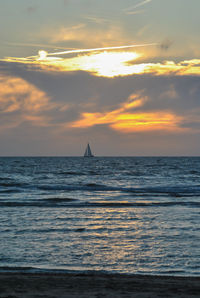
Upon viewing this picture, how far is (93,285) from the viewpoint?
8.30 meters

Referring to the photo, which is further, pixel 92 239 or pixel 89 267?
pixel 92 239

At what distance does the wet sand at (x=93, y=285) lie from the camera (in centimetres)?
762

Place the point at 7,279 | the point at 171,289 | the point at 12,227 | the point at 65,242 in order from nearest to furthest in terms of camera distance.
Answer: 1. the point at 171,289
2. the point at 7,279
3. the point at 65,242
4. the point at 12,227

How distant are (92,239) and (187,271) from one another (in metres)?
4.60

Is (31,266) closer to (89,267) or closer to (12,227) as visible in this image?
(89,267)

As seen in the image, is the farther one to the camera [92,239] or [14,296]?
[92,239]

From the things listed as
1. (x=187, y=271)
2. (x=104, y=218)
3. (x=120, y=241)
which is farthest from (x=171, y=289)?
(x=104, y=218)

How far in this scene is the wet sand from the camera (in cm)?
762

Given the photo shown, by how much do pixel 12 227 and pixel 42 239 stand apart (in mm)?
2771

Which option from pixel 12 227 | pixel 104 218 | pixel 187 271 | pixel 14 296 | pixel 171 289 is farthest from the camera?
pixel 104 218

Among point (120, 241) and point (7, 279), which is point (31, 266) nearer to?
point (7, 279)

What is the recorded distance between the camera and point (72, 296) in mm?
7441

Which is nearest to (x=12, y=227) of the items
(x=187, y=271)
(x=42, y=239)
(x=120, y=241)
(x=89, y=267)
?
(x=42, y=239)

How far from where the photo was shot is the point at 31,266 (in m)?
10.1
